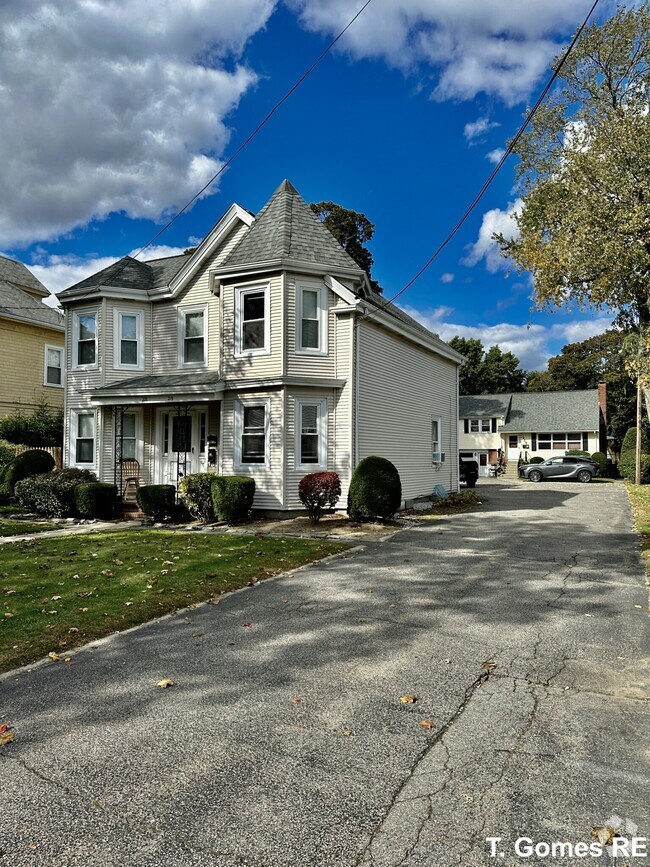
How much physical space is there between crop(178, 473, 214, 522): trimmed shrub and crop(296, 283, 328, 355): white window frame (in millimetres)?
4184

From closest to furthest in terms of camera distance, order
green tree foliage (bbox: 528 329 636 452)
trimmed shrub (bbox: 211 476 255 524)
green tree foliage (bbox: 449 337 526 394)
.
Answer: trimmed shrub (bbox: 211 476 255 524) < green tree foliage (bbox: 528 329 636 452) < green tree foliage (bbox: 449 337 526 394)

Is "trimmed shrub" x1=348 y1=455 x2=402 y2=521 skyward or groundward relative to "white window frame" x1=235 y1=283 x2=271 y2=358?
groundward

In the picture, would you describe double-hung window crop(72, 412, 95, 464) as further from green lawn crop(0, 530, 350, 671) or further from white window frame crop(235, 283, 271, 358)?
green lawn crop(0, 530, 350, 671)

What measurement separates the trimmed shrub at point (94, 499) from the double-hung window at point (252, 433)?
144 inches

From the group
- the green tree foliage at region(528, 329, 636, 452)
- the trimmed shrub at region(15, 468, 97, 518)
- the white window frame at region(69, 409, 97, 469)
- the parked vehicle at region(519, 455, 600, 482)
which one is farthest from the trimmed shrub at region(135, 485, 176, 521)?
the green tree foliage at region(528, 329, 636, 452)

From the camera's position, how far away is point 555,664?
482cm

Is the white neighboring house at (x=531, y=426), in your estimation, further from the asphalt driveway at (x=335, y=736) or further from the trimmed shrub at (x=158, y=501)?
the asphalt driveway at (x=335, y=736)

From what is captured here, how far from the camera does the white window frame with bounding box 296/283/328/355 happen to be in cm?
1505

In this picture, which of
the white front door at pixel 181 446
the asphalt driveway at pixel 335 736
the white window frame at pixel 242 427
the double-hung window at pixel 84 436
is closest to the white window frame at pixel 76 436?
the double-hung window at pixel 84 436

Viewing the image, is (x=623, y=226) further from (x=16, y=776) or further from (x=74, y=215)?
(x=74, y=215)

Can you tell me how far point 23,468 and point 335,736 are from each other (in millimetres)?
16457

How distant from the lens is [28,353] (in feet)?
78.1

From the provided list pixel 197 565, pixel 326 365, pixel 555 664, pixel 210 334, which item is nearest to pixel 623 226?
pixel 326 365

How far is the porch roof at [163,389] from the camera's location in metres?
15.2
